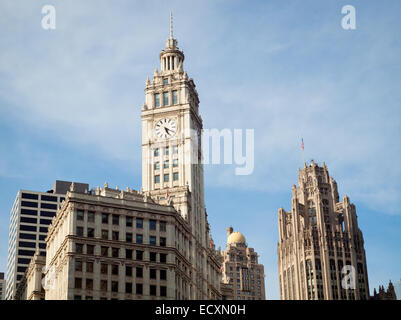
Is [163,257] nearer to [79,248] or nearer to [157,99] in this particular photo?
[79,248]

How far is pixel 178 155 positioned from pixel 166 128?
31.2 ft

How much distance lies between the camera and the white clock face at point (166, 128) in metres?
176

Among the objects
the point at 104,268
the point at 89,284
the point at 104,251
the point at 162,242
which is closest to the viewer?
the point at 89,284

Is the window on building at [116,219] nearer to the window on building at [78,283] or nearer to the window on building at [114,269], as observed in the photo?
the window on building at [114,269]

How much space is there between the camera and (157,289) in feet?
443

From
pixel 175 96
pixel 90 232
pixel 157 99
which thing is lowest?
pixel 90 232

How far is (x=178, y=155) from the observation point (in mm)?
171625

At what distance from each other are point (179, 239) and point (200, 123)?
44.7m

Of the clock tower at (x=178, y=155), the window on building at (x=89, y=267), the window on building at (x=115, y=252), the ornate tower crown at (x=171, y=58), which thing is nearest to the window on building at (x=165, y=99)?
the clock tower at (x=178, y=155)

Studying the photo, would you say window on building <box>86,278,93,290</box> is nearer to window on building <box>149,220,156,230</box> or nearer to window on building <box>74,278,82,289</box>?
window on building <box>74,278,82,289</box>

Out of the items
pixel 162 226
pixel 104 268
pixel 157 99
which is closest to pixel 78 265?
pixel 104 268
